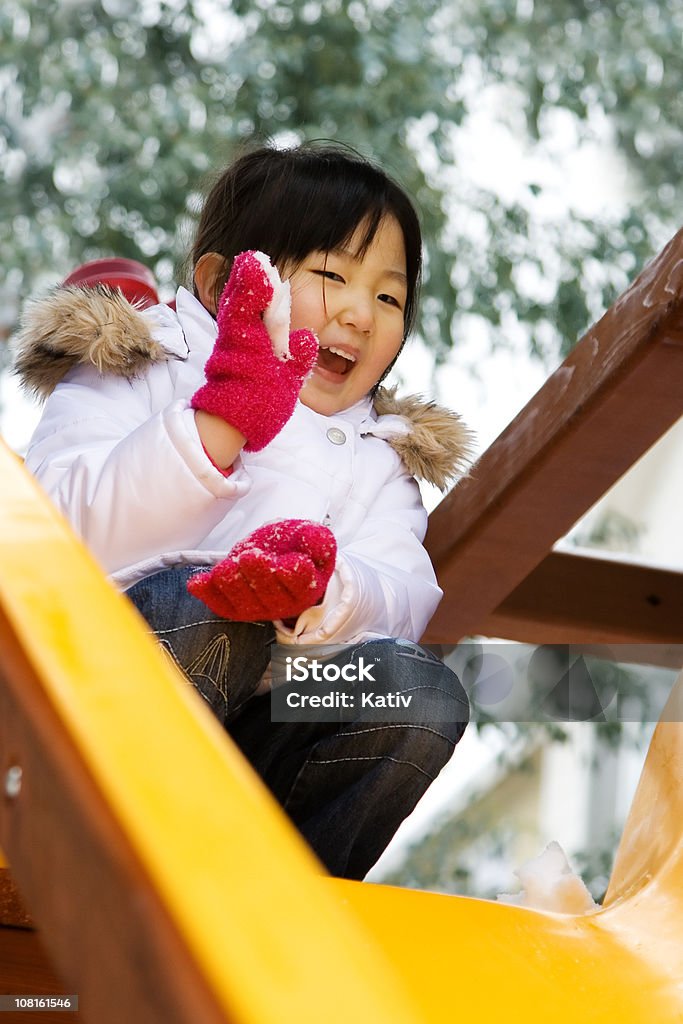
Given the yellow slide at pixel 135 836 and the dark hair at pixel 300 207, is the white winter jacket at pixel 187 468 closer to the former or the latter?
the dark hair at pixel 300 207

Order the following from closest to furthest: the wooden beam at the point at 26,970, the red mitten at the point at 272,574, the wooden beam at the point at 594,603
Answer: the wooden beam at the point at 26,970 → the red mitten at the point at 272,574 → the wooden beam at the point at 594,603

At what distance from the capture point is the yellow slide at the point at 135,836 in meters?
0.36

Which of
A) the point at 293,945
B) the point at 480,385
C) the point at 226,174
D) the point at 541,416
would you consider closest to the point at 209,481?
the point at 541,416

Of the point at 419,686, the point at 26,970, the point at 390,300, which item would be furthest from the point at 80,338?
the point at 26,970

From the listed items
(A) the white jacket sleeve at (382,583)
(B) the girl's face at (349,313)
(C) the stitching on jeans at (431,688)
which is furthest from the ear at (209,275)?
(C) the stitching on jeans at (431,688)

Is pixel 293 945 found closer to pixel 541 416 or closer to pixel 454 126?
pixel 541 416

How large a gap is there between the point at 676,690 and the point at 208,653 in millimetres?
446

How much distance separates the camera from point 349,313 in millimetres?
1371

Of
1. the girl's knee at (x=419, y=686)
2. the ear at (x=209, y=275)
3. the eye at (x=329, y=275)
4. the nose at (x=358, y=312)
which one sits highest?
the eye at (x=329, y=275)

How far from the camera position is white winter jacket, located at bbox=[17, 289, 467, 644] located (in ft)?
3.57

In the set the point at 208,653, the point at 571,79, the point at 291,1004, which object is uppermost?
the point at 571,79

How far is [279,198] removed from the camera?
1451 millimetres

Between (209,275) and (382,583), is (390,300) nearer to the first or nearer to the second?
(209,275)

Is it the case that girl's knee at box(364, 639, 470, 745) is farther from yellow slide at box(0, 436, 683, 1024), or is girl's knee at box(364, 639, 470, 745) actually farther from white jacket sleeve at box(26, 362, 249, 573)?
yellow slide at box(0, 436, 683, 1024)
